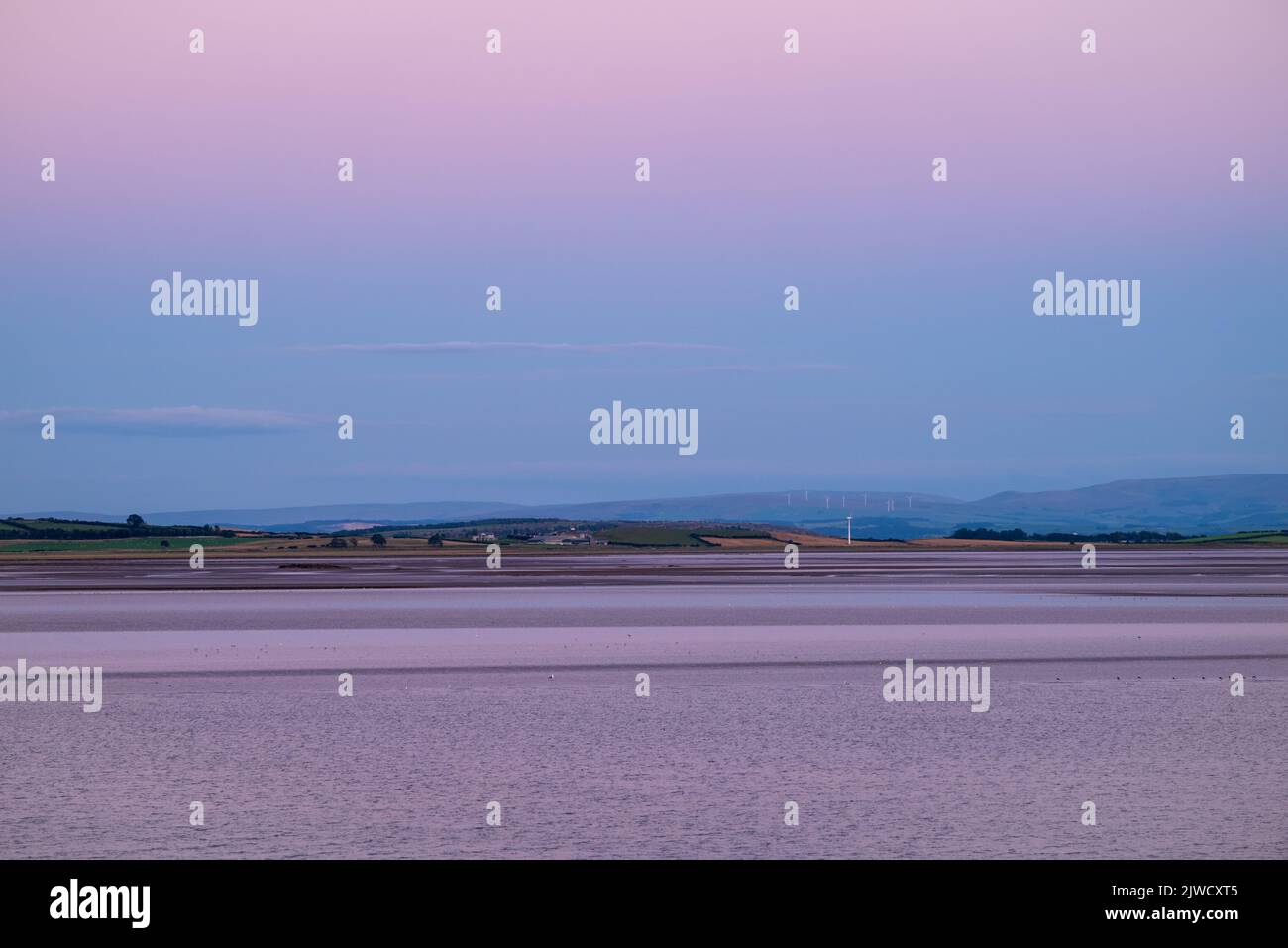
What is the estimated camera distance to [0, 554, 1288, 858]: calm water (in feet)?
44.6

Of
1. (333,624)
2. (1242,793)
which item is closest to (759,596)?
(333,624)

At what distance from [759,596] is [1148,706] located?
29569mm

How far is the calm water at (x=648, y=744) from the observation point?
13.6m

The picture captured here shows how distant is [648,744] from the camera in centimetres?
1864
